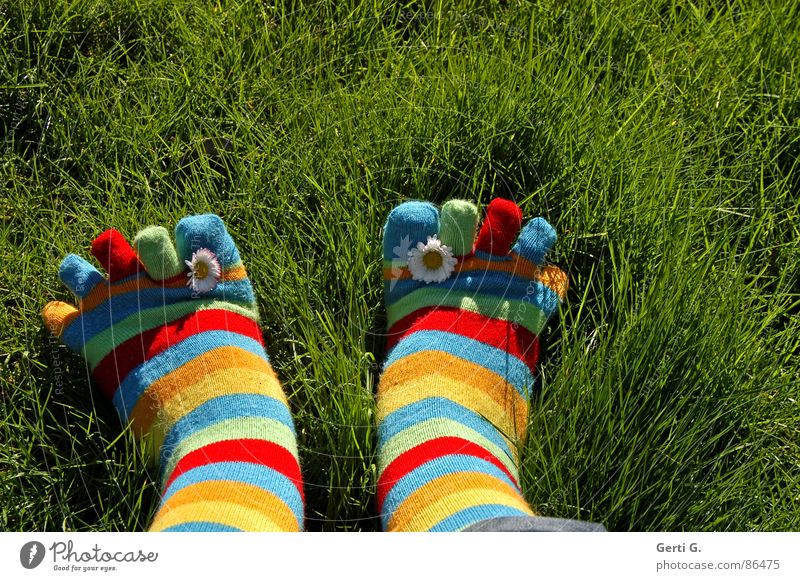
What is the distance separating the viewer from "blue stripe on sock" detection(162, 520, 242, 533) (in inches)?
Answer: 36.4

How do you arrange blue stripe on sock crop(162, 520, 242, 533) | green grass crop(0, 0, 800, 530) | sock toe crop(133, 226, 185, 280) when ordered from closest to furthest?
1. blue stripe on sock crop(162, 520, 242, 533)
2. green grass crop(0, 0, 800, 530)
3. sock toe crop(133, 226, 185, 280)

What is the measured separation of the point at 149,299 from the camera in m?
1.18

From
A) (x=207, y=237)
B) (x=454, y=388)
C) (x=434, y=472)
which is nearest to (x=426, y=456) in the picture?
(x=434, y=472)

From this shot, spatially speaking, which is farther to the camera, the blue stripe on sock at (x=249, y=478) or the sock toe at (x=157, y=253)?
the sock toe at (x=157, y=253)

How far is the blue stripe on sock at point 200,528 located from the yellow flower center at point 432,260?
48 centimetres

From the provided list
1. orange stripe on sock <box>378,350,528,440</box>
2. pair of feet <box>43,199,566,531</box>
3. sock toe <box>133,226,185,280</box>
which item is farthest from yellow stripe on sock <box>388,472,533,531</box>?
sock toe <box>133,226,185,280</box>

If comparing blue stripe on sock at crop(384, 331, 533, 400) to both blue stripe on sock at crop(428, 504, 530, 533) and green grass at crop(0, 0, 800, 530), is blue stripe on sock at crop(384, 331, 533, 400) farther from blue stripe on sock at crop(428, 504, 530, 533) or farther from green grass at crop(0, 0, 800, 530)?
blue stripe on sock at crop(428, 504, 530, 533)

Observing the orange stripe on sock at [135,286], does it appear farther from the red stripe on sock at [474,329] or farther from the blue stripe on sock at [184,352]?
the red stripe on sock at [474,329]

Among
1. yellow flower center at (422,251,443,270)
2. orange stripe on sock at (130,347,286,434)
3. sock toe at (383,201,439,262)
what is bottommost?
orange stripe on sock at (130,347,286,434)

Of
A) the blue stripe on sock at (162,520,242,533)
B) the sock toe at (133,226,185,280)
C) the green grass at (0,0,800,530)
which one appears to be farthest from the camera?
the sock toe at (133,226,185,280)

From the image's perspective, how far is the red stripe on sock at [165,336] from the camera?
112 cm

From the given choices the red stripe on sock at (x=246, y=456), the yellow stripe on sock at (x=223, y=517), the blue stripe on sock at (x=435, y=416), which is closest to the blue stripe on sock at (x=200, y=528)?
the yellow stripe on sock at (x=223, y=517)

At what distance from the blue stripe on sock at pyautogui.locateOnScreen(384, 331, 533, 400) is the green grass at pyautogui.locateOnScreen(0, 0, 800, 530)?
0.12 ft

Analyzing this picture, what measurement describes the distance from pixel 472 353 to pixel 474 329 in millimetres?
42
